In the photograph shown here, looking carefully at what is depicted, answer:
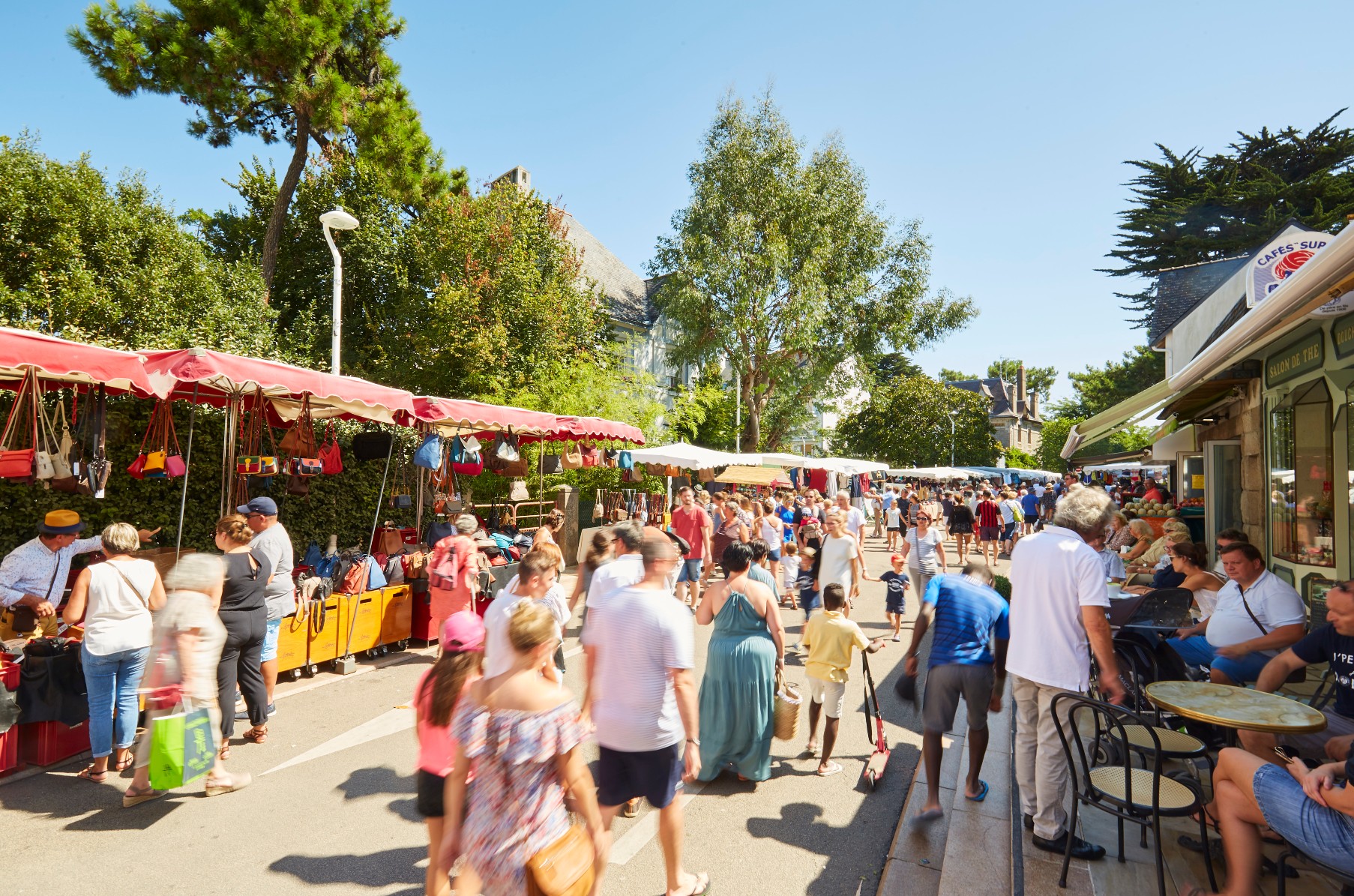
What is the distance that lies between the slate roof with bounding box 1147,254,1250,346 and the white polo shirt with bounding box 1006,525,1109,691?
17598 millimetres

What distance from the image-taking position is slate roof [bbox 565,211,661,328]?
36750mm

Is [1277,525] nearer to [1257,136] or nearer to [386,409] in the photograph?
[386,409]

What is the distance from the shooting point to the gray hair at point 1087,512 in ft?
12.2

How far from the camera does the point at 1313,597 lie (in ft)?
23.0

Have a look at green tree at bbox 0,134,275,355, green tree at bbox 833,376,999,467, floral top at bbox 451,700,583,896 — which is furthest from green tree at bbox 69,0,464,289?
green tree at bbox 833,376,999,467

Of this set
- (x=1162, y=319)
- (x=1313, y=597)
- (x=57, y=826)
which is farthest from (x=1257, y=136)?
(x=57, y=826)

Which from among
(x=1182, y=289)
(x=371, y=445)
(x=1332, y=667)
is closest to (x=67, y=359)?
(x=371, y=445)

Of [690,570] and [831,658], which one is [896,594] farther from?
[831,658]

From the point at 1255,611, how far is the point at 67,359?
869 centimetres

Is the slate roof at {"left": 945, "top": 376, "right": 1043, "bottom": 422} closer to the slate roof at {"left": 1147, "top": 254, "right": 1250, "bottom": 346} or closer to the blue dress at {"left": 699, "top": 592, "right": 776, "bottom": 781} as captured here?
the slate roof at {"left": 1147, "top": 254, "right": 1250, "bottom": 346}

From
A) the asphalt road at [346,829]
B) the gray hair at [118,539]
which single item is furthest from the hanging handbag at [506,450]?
the gray hair at [118,539]

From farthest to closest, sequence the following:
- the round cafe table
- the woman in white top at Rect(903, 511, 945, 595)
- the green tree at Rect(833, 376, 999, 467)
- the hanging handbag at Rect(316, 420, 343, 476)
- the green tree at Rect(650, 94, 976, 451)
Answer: the green tree at Rect(833, 376, 999, 467) → the green tree at Rect(650, 94, 976, 451) → the woman in white top at Rect(903, 511, 945, 595) → the hanging handbag at Rect(316, 420, 343, 476) → the round cafe table

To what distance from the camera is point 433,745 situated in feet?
10.5

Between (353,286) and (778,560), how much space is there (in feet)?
57.2
